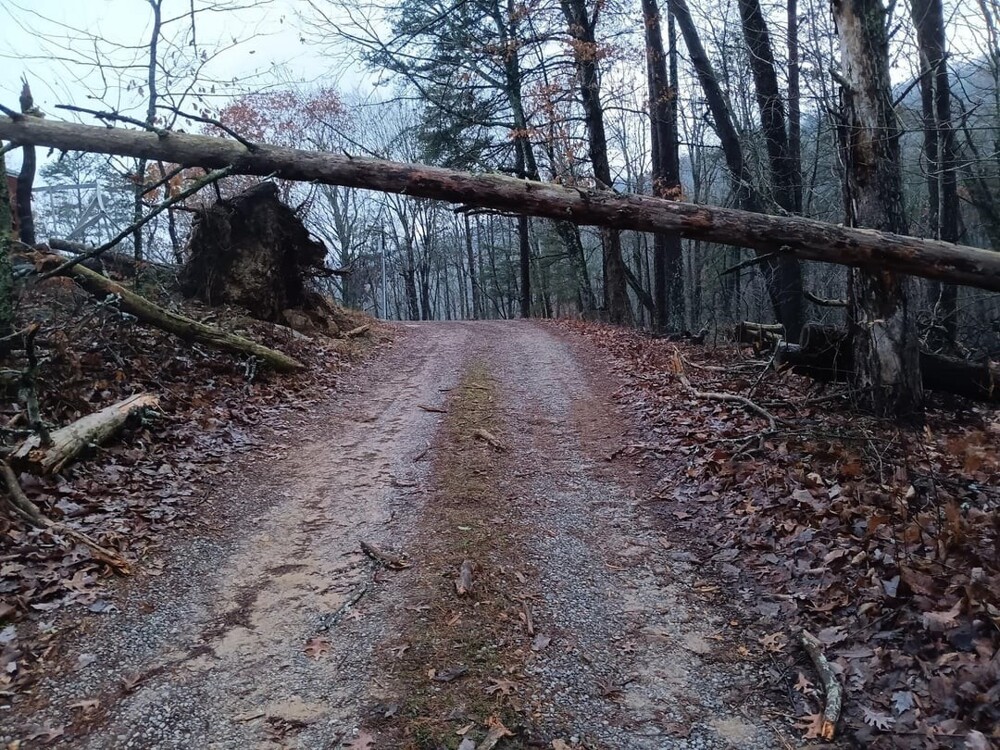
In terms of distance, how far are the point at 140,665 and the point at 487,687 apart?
2142mm

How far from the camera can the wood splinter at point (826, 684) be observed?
10.6ft

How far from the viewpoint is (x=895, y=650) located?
3.60 metres

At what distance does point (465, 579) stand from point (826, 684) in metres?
2.39

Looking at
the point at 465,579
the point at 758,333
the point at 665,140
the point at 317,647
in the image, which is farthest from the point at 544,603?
the point at 665,140

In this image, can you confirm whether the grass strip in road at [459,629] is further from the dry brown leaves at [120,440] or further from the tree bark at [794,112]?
the tree bark at [794,112]

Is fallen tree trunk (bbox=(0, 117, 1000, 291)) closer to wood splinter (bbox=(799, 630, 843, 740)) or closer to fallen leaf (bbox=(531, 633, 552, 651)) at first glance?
wood splinter (bbox=(799, 630, 843, 740))

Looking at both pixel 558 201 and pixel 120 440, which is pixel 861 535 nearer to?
pixel 558 201

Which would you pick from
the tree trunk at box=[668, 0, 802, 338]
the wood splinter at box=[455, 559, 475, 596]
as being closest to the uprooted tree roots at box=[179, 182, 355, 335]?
the wood splinter at box=[455, 559, 475, 596]

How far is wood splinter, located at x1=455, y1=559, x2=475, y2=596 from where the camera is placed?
14.7 ft

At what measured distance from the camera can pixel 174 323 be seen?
9156mm

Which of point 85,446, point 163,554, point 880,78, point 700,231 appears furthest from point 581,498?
point 880,78

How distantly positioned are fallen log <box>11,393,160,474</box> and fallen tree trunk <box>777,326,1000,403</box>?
7.94 m

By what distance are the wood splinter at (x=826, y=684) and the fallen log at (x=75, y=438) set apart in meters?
6.27

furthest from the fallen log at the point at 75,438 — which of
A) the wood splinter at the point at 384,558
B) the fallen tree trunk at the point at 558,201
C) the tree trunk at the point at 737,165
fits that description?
the tree trunk at the point at 737,165
